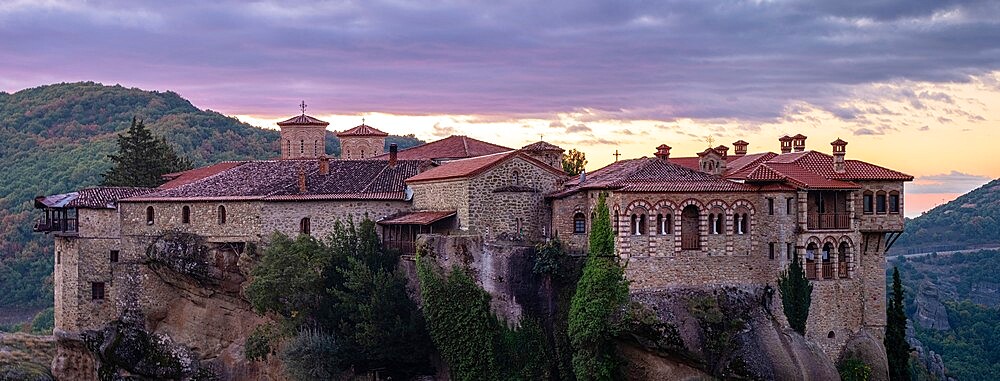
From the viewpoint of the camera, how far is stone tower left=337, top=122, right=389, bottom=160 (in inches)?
2751

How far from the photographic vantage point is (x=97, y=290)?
→ 53844mm

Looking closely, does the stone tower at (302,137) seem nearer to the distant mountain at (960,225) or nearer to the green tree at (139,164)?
the green tree at (139,164)

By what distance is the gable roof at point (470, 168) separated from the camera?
46875 millimetres

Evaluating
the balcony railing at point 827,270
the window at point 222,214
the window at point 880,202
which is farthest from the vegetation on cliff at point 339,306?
the window at point 880,202

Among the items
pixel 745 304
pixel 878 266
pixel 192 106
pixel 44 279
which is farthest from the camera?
pixel 192 106

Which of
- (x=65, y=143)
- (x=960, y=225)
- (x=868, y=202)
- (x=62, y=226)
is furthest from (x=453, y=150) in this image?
(x=960, y=225)

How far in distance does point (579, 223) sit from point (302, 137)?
27.0m

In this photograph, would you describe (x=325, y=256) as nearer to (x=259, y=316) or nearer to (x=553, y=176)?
(x=259, y=316)

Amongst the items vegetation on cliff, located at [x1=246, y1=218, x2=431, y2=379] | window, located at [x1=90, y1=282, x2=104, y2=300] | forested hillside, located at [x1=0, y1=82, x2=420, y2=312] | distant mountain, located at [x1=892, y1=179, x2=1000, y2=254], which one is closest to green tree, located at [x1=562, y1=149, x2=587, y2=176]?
vegetation on cliff, located at [x1=246, y1=218, x2=431, y2=379]

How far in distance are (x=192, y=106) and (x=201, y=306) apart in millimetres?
70357

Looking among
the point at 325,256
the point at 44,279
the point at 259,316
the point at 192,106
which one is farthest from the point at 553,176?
the point at 192,106

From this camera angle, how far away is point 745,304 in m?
42.4

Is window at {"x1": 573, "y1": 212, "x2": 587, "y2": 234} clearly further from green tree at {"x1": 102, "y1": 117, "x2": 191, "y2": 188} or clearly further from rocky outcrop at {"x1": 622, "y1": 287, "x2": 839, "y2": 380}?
green tree at {"x1": 102, "y1": 117, "x2": 191, "y2": 188}

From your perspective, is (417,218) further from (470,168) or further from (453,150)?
(453,150)
